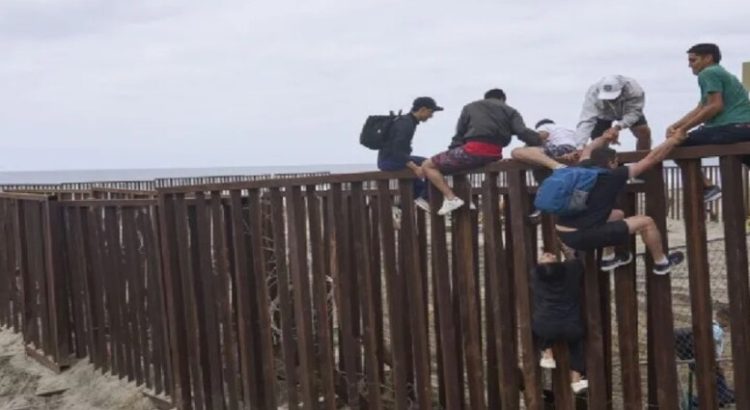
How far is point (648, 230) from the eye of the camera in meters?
3.62

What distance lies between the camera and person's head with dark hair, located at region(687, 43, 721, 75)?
404cm

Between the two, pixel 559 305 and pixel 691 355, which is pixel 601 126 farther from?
pixel 691 355

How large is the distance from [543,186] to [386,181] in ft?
4.55

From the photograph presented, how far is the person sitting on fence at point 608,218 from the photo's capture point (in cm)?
362

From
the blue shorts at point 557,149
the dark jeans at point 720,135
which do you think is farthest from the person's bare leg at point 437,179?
the dark jeans at point 720,135

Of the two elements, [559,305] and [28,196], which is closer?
[559,305]

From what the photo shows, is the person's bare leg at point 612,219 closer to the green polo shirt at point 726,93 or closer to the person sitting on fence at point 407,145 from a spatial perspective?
the green polo shirt at point 726,93

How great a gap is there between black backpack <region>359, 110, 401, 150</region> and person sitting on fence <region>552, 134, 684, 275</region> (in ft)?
5.86

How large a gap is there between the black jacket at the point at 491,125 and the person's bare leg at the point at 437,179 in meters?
0.21

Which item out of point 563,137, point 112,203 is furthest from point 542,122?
point 112,203

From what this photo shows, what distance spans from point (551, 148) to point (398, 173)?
3.21ft

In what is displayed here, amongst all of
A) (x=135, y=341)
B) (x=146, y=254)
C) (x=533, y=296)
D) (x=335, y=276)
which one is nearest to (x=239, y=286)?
(x=335, y=276)

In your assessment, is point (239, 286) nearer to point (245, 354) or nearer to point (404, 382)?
point (245, 354)

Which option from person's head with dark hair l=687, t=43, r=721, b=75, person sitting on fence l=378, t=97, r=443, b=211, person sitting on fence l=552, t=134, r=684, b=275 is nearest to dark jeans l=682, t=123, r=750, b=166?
person sitting on fence l=552, t=134, r=684, b=275
